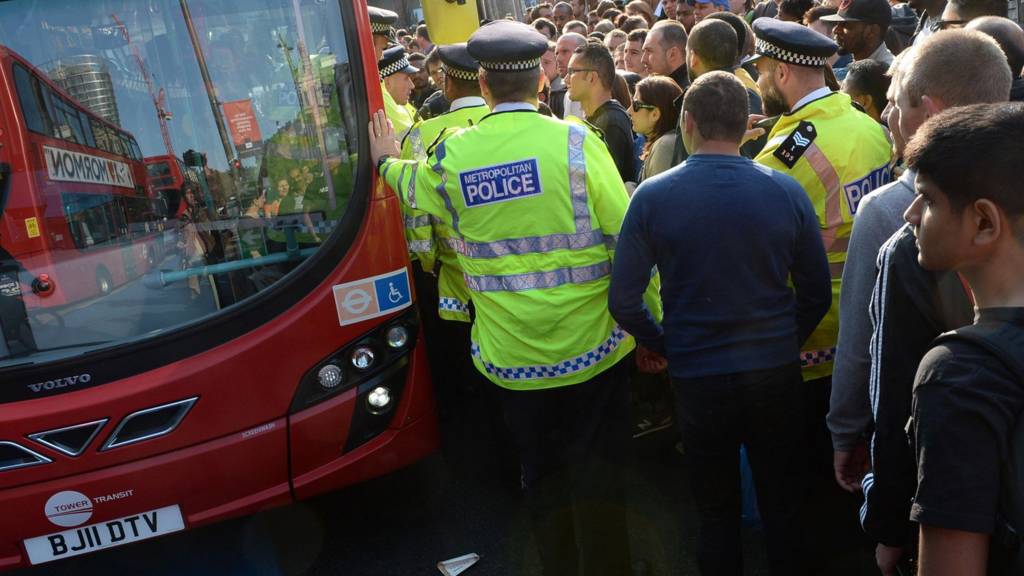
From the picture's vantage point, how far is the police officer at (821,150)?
2.86 meters

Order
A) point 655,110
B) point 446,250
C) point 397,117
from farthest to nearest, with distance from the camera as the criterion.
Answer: point 397,117
point 655,110
point 446,250

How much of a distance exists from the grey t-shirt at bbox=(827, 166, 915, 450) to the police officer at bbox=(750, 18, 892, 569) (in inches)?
25.9

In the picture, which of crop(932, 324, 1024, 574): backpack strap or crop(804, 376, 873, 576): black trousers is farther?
crop(804, 376, 873, 576): black trousers

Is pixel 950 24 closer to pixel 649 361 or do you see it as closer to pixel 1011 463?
pixel 649 361

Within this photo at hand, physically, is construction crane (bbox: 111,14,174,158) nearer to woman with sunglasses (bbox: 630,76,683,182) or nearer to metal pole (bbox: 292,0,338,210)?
metal pole (bbox: 292,0,338,210)

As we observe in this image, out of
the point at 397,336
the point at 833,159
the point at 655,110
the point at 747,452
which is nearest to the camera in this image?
the point at 747,452

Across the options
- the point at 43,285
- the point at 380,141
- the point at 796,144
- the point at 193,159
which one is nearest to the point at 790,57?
the point at 796,144

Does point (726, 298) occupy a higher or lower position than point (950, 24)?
lower

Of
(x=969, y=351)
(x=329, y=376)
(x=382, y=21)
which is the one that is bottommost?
(x=329, y=376)

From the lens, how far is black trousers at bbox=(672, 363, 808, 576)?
245cm

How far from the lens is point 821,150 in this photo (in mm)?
2857

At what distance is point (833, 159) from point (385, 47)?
12.0ft

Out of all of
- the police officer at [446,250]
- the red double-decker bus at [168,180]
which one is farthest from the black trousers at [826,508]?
the red double-decker bus at [168,180]

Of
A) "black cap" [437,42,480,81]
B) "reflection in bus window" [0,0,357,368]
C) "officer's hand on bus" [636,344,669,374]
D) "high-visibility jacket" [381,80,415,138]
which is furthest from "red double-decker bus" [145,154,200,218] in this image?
"officer's hand on bus" [636,344,669,374]
